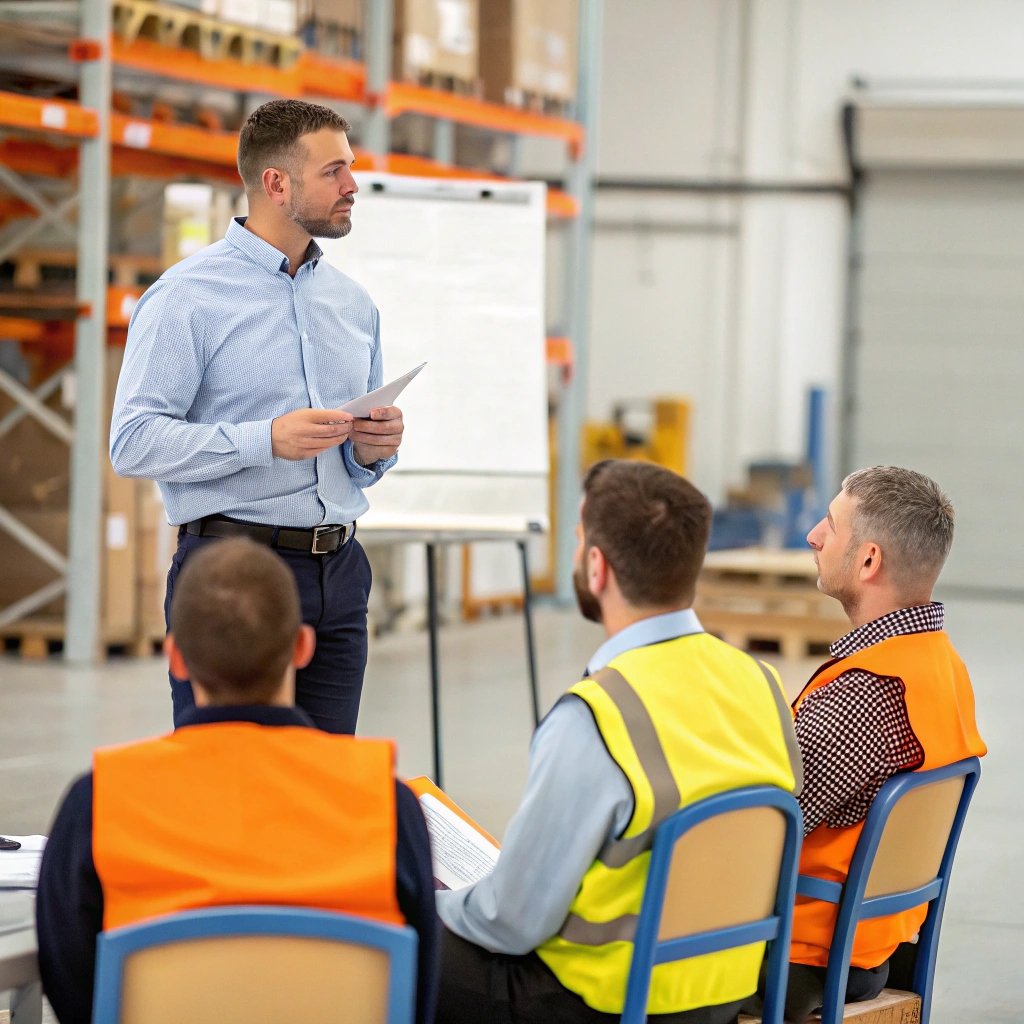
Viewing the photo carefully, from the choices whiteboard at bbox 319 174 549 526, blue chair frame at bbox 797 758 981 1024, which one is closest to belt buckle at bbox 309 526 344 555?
blue chair frame at bbox 797 758 981 1024

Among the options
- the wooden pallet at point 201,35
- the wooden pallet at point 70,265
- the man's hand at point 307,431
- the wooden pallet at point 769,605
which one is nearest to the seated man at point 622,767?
the man's hand at point 307,431

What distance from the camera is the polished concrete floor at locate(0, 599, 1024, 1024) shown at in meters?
4.41

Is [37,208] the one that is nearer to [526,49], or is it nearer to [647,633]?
[526,49]

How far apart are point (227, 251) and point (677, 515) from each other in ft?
5.07

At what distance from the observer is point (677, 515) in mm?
2180

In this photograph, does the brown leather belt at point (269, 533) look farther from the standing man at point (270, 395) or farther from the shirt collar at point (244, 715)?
the shirt collar at point (244, 715)

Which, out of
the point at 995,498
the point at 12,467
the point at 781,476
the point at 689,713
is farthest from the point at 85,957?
the point at 995,498

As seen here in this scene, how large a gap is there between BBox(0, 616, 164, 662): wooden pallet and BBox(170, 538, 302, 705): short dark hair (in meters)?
6.50

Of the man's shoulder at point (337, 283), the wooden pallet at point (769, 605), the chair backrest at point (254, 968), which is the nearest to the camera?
the chair backrest at point (254, 968)

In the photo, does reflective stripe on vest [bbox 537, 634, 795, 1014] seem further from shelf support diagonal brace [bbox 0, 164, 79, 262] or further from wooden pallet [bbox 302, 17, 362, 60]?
wooden pallet [bbox 302, 17, 362, 60]

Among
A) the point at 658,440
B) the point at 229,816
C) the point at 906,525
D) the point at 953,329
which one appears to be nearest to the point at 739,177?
the point at 953,329

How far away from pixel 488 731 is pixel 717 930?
4732 millimetres

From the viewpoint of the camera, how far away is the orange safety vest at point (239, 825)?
181 centimetres

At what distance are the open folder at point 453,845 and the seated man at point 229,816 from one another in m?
0.64
